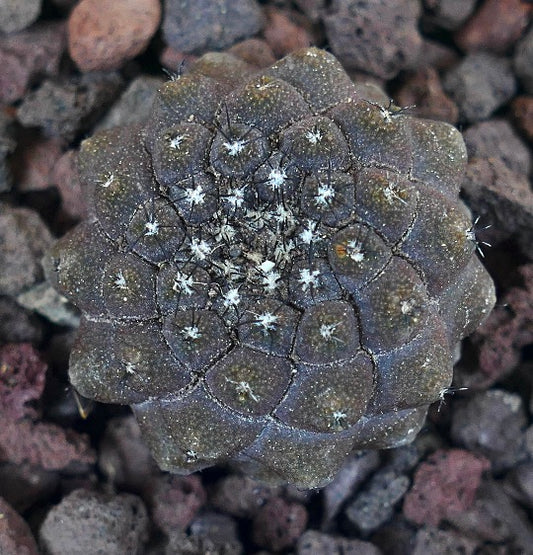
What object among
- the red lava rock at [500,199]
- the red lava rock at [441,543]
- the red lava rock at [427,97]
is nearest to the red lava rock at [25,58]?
the red lava rock at [427,97]

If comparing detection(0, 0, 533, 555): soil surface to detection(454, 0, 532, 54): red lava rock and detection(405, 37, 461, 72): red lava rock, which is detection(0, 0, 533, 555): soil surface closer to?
detection(454, 0, 532, 54): red lava rock

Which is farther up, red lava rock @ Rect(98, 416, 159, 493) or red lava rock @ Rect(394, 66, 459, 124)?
red lava rock @ Rect(394, 66, 459, 124)

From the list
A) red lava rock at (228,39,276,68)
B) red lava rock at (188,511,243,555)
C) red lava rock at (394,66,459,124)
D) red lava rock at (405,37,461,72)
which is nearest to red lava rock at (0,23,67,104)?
red lava rock at (228,39,276,68)

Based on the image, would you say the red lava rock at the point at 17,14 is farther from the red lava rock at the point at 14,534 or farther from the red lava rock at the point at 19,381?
the red lava rock at the point at 14,534

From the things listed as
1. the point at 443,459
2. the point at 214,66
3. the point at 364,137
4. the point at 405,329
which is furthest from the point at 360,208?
the point at 443,459

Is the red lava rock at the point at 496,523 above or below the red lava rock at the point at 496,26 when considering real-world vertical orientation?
below

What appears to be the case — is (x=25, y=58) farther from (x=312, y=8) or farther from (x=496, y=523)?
(x=496, y=523)

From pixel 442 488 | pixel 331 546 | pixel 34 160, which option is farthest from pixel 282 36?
pixel 331 546
